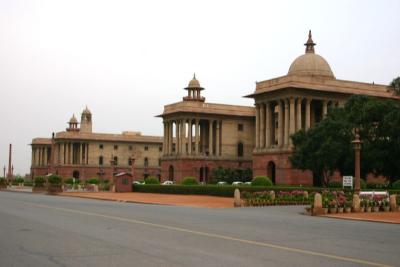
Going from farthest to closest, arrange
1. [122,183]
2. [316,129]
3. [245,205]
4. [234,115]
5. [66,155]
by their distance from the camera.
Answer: [66,155] < [234,115] < [122,183] < [316,129] < [245,205]

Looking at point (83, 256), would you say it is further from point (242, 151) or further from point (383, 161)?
point (242, 151)

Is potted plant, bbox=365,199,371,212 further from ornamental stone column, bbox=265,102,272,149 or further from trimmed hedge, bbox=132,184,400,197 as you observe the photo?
ornamental stone column, bbox=265,102,272,149

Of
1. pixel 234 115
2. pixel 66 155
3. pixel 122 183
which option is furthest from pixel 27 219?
pixel 66 155

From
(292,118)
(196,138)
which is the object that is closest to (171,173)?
(196,138)

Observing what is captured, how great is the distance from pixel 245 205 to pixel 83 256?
2543 cm

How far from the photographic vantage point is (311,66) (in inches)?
3103

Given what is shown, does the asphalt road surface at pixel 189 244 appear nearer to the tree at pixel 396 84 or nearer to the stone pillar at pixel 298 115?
the tree at pixel 396 84

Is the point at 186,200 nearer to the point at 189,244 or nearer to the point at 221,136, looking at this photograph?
the point at 189,244

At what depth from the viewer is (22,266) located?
37.7 feet

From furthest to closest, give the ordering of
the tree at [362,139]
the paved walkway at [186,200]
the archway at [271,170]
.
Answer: the archway at [271,170] < the tree at [362,139] < the paved walkway at [186,200]

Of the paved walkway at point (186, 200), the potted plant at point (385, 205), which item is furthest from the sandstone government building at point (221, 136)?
the potted plant at point (385, 205)

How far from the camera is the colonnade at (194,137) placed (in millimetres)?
93188

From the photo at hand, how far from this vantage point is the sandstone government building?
7412 cm

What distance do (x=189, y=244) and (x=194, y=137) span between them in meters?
83.0
